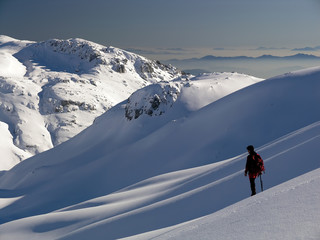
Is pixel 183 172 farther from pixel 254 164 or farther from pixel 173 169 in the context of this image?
pixel 254 164

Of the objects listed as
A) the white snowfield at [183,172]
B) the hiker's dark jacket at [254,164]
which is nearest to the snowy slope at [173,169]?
the white snowfield at [183,172]

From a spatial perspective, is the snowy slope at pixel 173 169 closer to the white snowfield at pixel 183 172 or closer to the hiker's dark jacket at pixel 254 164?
the white snowfield at pixel 183 172

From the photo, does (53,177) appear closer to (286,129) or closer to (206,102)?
(206,102)

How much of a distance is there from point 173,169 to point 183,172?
1021 cm

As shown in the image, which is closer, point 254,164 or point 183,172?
point 254,164

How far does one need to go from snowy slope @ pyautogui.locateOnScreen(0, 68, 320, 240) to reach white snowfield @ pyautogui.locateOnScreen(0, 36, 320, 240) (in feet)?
0.26

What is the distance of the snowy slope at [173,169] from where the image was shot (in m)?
15.0

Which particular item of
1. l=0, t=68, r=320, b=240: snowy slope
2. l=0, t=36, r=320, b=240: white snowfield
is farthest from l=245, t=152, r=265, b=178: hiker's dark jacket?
l=0, t=68, r=320, b=240: snowy slope

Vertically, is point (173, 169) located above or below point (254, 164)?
below

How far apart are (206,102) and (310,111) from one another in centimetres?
1672

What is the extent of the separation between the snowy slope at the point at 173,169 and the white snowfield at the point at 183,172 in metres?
0.08

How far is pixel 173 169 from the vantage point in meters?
36.9

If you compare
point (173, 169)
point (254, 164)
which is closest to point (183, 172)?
point (173, 169)

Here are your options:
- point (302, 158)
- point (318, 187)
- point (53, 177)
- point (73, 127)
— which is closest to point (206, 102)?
point (53, 177)
